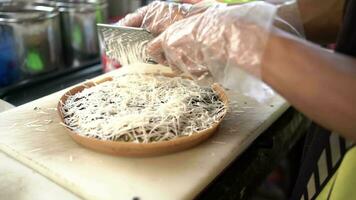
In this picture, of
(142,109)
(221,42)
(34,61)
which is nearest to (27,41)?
(34,61)

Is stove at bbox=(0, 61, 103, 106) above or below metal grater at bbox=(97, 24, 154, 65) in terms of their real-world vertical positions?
below

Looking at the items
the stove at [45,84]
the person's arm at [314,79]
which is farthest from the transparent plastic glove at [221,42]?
the stove at [45,84]

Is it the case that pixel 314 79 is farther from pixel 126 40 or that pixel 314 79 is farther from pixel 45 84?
pixel 45 84

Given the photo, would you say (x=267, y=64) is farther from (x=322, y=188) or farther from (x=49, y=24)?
(x=49, y=24)

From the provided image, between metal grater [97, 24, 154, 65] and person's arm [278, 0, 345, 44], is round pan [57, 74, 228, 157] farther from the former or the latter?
person's arm [278, 0, 345, 44]

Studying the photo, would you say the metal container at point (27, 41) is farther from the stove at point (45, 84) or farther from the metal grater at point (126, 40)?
the metal grater at point (126, 40)

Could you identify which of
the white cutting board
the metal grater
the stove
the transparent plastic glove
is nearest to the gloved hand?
the metal grater
